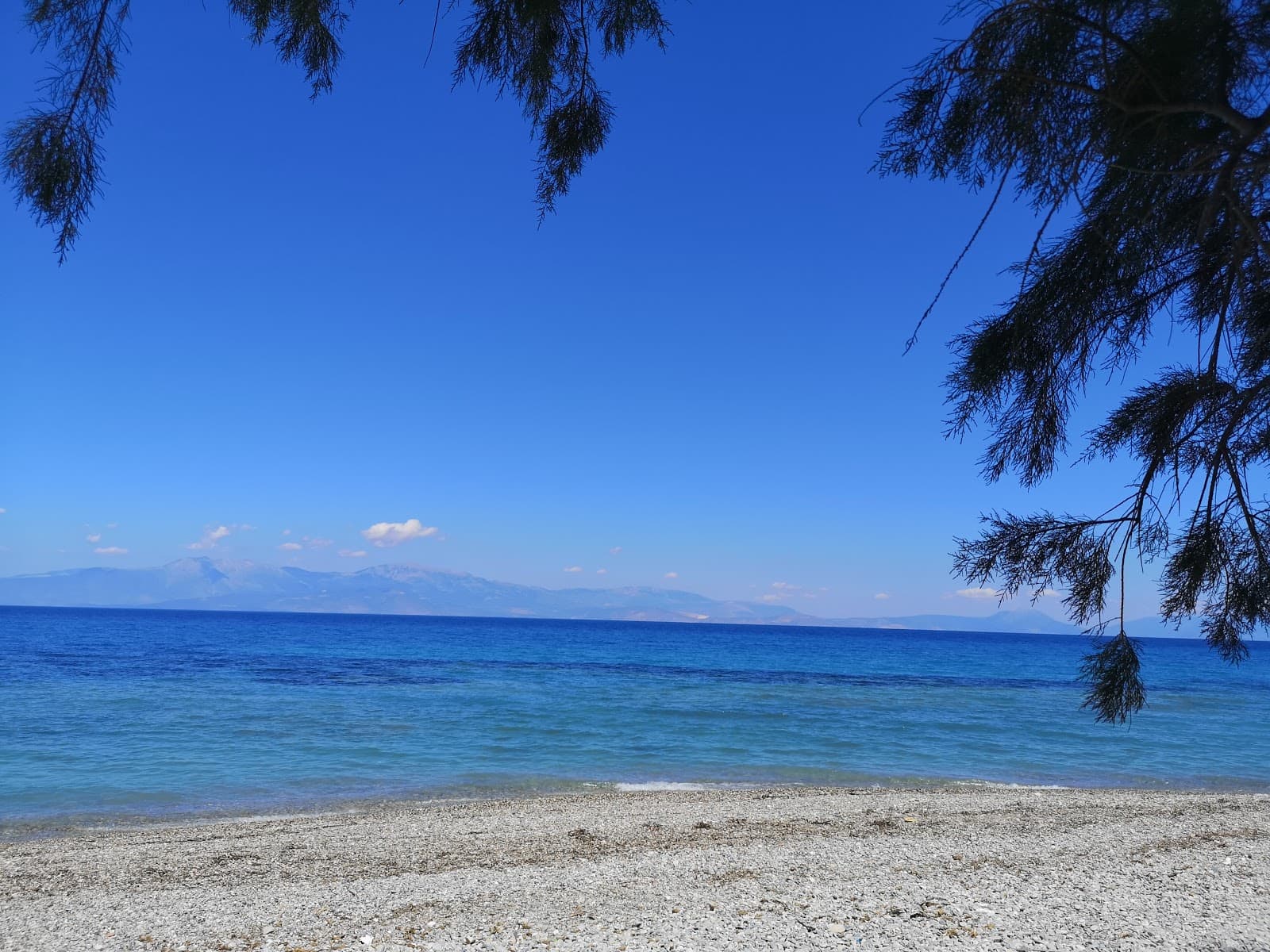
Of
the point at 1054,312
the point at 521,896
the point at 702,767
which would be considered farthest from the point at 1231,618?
the point at 702,767

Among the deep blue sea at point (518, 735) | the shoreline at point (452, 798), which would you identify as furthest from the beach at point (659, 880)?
the deep blue sea at point (518, 735)

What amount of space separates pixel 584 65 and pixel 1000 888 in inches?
237

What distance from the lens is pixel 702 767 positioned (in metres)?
14.4

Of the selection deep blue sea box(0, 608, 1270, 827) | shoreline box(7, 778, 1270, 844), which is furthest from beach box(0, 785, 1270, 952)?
deep blue sea box(0, 608, 1270, 827)

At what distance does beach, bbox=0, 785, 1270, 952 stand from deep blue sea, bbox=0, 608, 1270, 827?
1.50 metres

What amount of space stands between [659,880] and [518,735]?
11.4 m

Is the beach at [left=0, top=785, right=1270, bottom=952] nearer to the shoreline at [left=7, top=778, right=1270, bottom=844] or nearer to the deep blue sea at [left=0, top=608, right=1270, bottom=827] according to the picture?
the shoreline at [left=7, top=778, right=1270, bottom=844]

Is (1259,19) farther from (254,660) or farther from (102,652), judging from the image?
(102,652)

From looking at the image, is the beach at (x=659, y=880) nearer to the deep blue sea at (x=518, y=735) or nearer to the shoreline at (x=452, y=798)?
the shoreline at (x=452, y=798)

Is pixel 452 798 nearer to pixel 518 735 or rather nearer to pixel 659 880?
pixel 518 735

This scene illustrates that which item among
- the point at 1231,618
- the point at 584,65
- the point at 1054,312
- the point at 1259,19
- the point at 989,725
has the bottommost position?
the point at 989,725

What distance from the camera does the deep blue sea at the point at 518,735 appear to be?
41.3 feet

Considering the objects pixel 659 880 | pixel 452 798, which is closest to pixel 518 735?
pixel 452 798

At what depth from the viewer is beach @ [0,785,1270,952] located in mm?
5023
